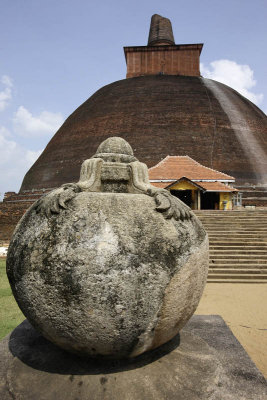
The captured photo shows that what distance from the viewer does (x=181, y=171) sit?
16109 millimetres

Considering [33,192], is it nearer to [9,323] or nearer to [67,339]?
[9,323]

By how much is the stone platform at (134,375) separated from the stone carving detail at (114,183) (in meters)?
1.06

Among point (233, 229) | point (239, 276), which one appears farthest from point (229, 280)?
point (233, 229)

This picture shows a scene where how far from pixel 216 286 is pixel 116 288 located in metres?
4.90

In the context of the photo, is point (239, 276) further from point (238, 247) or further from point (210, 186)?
point (210, 186)

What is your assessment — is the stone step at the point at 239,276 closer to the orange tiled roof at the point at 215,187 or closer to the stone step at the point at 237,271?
the stone step at the point at 237,271

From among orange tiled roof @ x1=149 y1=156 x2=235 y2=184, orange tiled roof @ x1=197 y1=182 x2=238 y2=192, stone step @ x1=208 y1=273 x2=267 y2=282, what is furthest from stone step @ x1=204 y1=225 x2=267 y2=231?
orange tiled roof @ x1=149 y1=156 x2=235 y2=184

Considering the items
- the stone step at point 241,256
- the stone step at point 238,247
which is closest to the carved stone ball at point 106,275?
the stone step at point 241,256

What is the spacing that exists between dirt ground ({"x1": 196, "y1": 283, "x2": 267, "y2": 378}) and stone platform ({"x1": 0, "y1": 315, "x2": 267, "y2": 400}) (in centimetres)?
96

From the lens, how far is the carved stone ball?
1.81m

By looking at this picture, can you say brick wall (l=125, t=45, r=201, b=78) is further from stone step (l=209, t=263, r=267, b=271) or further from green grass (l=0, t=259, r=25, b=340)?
Result: green grass (l=0, t=259, r=25, b=340)

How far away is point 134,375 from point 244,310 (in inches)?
131

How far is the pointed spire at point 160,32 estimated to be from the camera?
90.1 ft

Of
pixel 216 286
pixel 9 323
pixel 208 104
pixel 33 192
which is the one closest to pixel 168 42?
pixel 208 104
